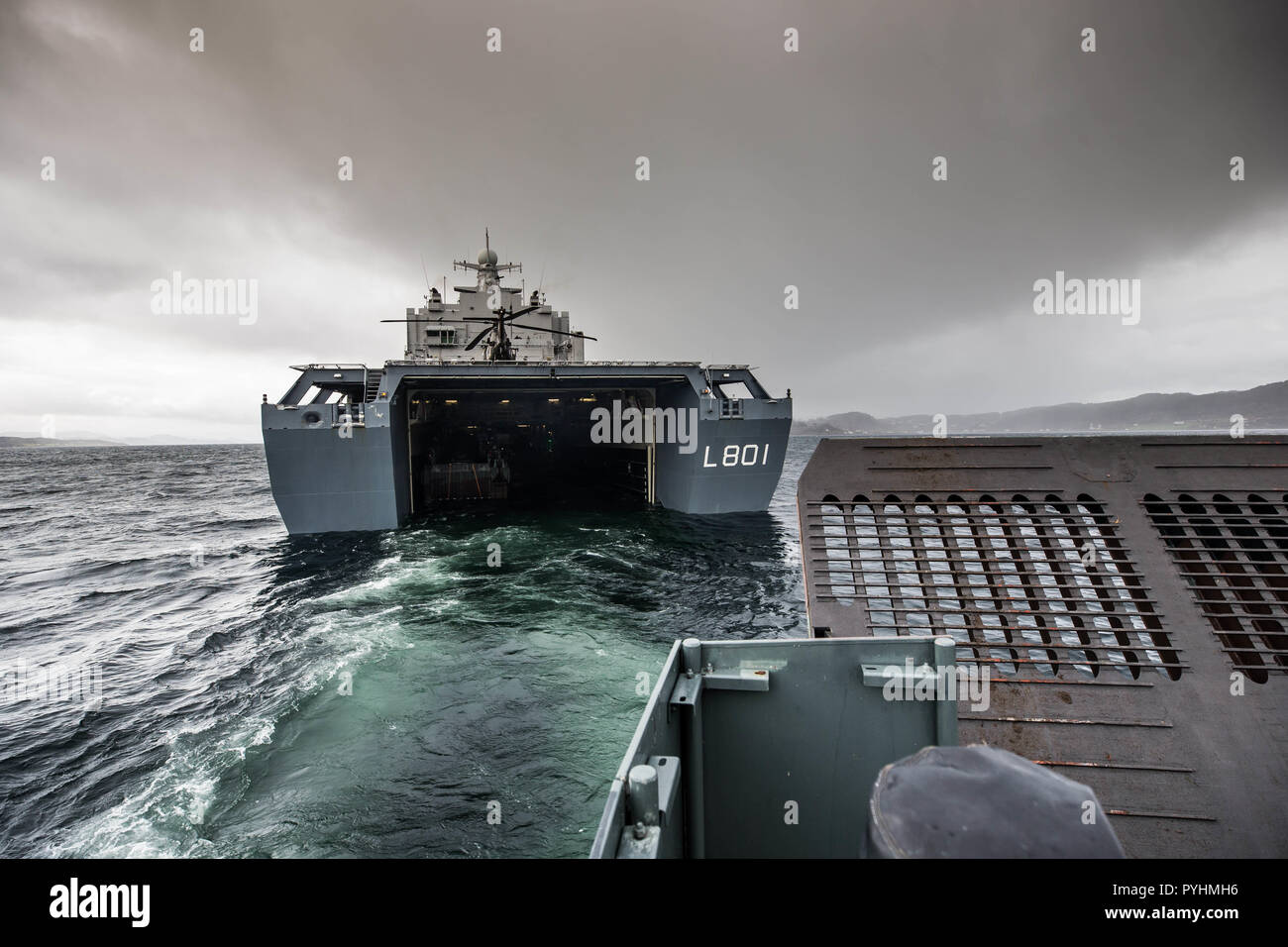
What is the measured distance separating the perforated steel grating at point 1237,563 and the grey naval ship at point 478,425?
1466 cm

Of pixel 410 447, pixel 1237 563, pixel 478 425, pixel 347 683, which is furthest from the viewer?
pixel 478 425

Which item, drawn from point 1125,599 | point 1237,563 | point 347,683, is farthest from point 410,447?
point 1237,563

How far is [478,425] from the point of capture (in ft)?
109

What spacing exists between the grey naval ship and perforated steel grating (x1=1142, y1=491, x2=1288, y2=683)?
48.1ft

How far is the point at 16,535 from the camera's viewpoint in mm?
22469

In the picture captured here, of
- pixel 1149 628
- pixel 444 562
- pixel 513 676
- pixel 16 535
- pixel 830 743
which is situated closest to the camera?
pixel 830 743

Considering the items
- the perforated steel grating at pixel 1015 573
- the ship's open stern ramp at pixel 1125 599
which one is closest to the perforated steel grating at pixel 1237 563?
the ship's open stern ramp at pixel 1125 599

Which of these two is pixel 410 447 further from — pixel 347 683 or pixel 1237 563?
pixel 1237 563

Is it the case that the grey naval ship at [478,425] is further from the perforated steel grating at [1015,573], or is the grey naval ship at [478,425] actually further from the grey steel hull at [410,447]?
the perforated steel grating at [1015,573]

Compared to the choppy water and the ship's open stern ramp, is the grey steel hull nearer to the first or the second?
the choppy water

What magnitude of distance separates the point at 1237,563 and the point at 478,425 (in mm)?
32732
